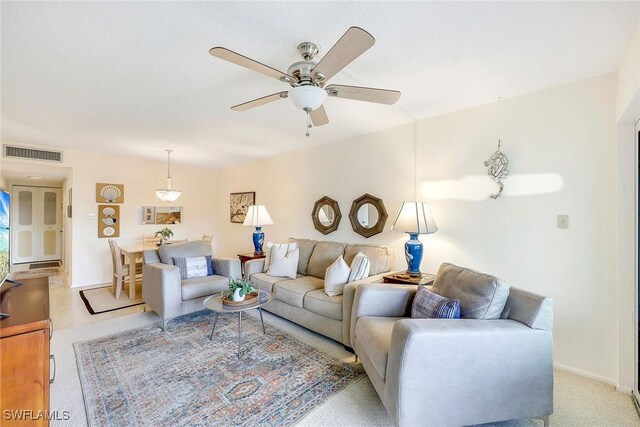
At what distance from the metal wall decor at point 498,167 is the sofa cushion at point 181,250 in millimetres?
3474

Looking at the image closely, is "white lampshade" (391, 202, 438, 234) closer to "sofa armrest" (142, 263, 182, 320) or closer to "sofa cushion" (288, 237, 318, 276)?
"sofa cushion" (288, 237, 318, 276)

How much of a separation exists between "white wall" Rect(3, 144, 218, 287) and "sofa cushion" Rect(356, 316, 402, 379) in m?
5.06

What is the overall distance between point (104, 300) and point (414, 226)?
4.35 metres

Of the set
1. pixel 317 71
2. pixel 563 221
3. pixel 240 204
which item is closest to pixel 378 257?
pixel 563 221

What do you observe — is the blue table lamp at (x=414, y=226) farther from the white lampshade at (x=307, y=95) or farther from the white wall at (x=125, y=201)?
the white wall at (x=125, y=201)

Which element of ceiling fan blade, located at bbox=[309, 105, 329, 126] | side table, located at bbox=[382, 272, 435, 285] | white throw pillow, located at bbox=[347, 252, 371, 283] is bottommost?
side table, located at bbox=[382, 272, 435, 285]

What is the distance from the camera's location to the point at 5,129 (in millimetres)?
3512

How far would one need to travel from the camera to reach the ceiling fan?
136 centimetres

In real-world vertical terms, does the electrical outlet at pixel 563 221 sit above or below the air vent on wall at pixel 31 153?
below

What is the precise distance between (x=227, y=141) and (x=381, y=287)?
10.1ft

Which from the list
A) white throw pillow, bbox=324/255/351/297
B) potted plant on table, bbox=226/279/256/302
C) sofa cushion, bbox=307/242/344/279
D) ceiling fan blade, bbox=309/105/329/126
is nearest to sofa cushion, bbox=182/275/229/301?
potted plant on table, bbox=226/279/256/302

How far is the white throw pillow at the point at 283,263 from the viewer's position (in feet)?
11.4

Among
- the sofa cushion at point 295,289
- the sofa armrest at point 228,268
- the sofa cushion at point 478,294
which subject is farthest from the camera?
the sofa armrest at point 228,268

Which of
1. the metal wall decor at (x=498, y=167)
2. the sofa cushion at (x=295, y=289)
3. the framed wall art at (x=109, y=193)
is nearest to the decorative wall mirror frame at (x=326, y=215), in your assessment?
the sofa cushion at (x=295, y=289)
